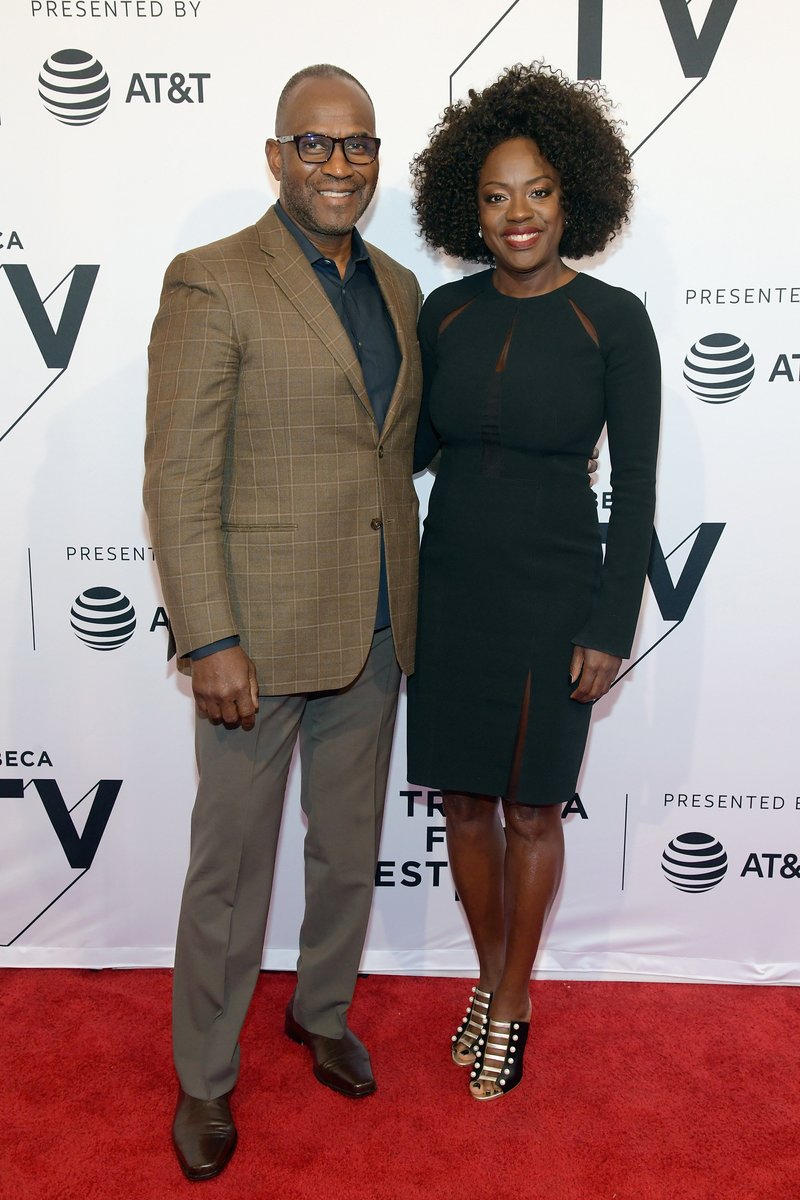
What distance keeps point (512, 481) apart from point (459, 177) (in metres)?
0.74

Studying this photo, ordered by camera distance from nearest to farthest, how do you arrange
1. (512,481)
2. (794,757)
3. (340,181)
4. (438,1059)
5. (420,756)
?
(340,181)
(512,481)
(420,756)
(438,1059)
(794,757)

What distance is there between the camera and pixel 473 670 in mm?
2135

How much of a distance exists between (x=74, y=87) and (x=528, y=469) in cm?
150

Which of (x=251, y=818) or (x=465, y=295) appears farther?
(x=465, y=295)

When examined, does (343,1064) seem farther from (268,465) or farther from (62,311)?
(62,311)

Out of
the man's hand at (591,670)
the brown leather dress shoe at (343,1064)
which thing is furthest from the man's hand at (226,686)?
the brown leather dress shoe at (343,1064)

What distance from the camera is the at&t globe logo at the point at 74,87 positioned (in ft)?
7.97

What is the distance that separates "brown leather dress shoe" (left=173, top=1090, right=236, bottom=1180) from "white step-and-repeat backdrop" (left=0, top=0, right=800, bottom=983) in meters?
0.74

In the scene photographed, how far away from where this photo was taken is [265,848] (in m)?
2.06

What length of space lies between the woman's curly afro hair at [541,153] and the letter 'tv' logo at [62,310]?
87 cm

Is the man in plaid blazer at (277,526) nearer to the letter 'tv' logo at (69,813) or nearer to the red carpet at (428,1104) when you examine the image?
the red carpet at (428,1104)

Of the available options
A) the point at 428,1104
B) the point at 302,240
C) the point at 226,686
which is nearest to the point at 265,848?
the point at 226,686

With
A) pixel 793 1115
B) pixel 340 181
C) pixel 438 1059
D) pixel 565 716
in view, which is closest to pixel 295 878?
pixel 438 1059

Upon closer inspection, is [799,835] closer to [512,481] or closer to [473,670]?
[473,670]
